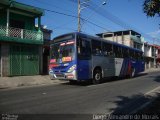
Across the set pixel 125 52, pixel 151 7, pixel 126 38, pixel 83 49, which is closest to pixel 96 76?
pixel 83 49

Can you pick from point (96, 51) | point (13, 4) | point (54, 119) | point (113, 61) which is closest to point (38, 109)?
point (54, 119)

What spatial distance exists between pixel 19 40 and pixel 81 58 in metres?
8.86

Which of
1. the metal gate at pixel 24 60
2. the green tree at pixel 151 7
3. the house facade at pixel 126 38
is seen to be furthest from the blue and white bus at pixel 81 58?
the house facade at pixel 126 38

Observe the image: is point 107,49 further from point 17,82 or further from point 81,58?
point 17,82

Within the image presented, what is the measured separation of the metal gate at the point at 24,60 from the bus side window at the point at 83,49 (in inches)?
341

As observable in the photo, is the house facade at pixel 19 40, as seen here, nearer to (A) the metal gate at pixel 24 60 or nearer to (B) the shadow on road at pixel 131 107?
(A) the metal gate at pixel 24 60

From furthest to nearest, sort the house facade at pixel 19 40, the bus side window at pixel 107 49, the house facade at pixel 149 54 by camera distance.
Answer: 1. the house facade at pixel 149 54
2. the house facade at pixel 19 40
3. the bus side window at pixel 107 49

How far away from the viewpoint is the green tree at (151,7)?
7.22 m

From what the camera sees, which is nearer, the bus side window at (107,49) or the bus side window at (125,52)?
the bus side window at (107,49)

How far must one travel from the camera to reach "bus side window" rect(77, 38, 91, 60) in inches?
596

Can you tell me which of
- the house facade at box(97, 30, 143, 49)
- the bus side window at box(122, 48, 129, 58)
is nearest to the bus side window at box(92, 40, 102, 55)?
the bus side window at box(122, 48, 129, 58)

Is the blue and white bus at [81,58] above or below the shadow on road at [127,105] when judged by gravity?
above

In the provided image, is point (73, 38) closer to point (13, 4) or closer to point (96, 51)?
point (96, 51)

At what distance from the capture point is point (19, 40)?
22000mm
